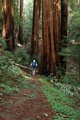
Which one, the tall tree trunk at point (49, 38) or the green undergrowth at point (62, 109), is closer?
the green undergrowth at point (62, 109)

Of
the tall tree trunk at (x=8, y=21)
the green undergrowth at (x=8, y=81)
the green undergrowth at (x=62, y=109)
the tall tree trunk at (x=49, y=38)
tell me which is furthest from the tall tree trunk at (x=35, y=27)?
the green undergrowth at (x=62, y=109)

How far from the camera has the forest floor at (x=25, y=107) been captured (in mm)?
6434

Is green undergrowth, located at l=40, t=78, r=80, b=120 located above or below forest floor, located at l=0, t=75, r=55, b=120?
below

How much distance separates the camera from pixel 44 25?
1373cm

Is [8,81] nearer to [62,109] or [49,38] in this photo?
[62,109]

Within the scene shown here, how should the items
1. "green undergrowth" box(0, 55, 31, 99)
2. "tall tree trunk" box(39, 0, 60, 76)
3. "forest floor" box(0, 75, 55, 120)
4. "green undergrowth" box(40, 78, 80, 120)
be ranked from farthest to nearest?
"tall tree trunk" box(39, 0, 60, 76) → "green undergrowth" box(0, 55, 31, 99) → "green undergrowth" box(40, 78, 80, 120) → "forest floor" box(0, 75, 55, 120)

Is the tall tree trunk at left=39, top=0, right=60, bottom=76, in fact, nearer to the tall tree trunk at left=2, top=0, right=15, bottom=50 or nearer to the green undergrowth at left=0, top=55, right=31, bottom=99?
the green undergrowth at left=0, top=55, right=31, bottom=99

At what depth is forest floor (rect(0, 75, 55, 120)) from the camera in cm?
643

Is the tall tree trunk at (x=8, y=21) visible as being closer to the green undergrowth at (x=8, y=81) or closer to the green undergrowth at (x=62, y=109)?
the green undergrowth at (x=8, y=81)

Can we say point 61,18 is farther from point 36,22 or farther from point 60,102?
point 60,102

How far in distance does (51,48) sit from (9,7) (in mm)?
7333

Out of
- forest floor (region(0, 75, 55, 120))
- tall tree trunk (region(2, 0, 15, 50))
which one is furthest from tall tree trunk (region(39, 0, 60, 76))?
tall tree trunk (region(2, 0, 15, 50))

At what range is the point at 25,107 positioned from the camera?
713cm

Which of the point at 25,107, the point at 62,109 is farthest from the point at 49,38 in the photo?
the point at 25,107
